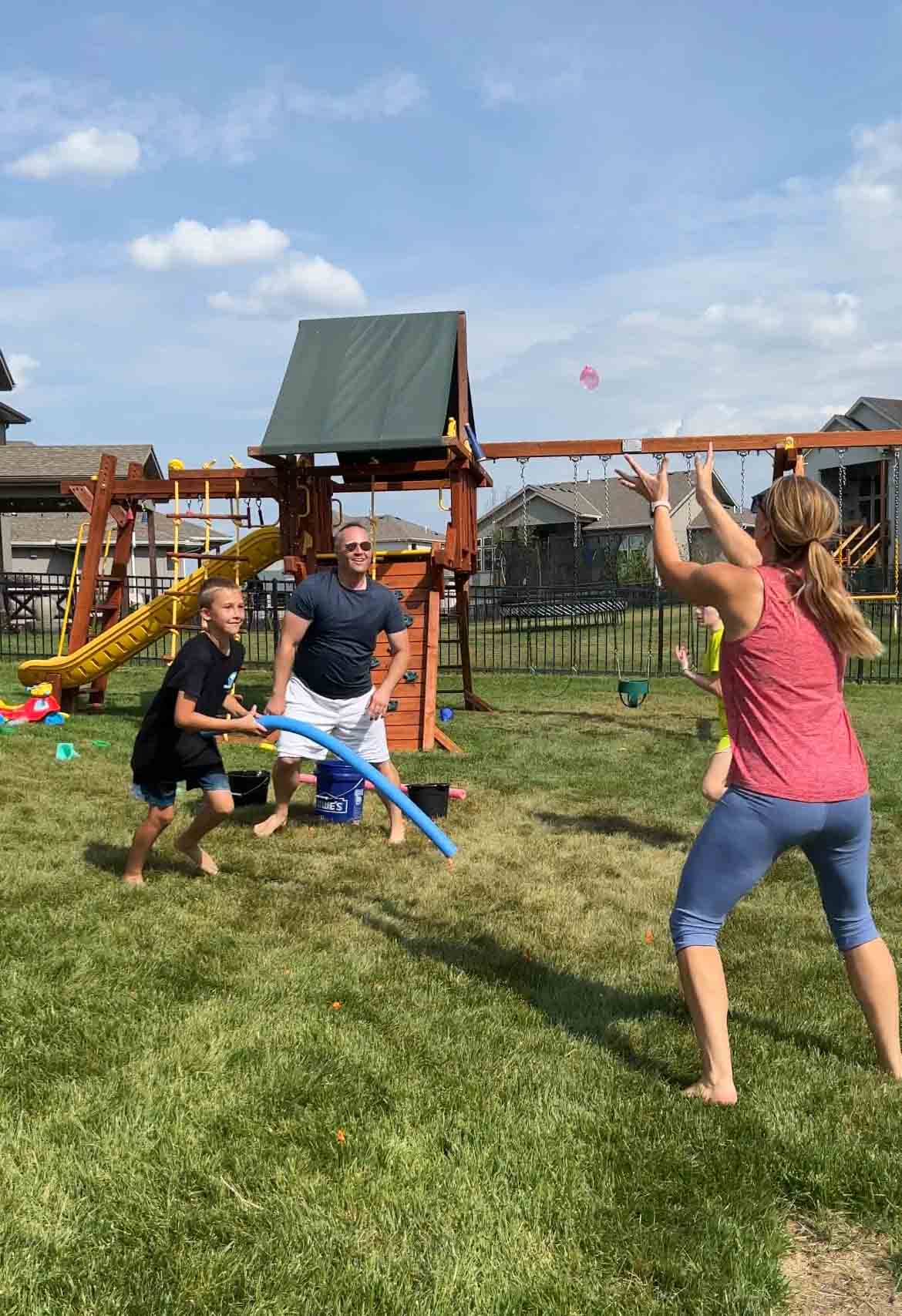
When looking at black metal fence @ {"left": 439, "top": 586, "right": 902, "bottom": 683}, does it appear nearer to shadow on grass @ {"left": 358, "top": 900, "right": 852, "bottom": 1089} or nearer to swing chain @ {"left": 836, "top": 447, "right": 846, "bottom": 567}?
swing chain @ {"left": 836, "top": 447, "right": 846, "bottom": 567}

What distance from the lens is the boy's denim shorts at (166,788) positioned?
5.31 metres

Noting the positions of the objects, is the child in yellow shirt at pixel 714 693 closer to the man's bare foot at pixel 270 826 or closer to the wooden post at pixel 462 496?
the man's bare foot at pixel 270 826

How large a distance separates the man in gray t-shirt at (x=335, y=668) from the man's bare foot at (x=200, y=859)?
86 centimetres

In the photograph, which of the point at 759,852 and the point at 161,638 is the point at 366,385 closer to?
the point at 161,638

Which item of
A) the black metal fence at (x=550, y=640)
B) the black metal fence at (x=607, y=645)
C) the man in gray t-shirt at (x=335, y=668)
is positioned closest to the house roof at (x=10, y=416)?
the black metal fence at (x=550, y=640)

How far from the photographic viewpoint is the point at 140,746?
17.5 ft

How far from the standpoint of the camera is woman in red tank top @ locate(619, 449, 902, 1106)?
304 cm

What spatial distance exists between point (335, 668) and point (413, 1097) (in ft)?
12.3

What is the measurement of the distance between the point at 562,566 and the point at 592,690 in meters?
25.9

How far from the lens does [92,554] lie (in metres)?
13.0

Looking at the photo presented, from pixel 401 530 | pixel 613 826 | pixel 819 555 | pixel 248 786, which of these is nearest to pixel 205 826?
pixel 248 786

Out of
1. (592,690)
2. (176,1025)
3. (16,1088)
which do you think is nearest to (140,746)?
(176,1025)

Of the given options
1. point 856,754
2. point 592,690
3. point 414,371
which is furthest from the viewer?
point 592,690

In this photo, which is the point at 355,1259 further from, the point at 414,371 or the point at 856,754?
the point at 414,371
